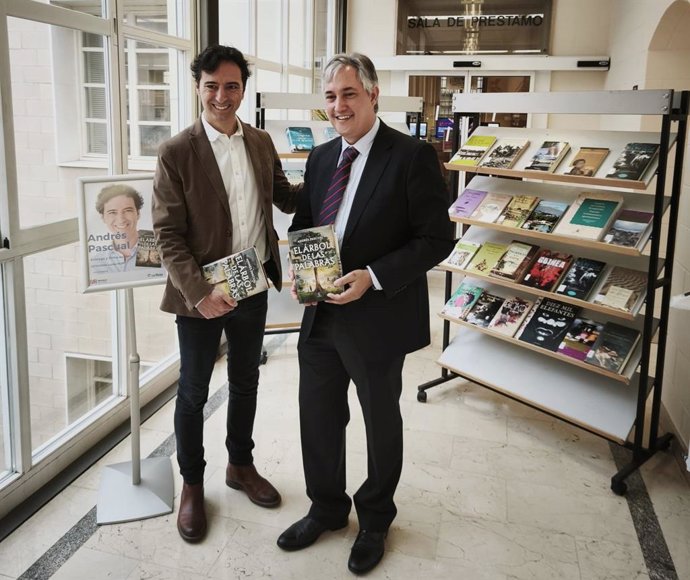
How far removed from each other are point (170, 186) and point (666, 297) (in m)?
2.25

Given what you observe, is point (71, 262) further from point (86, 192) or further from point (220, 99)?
point (220, 99)

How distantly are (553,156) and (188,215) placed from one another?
1.83m

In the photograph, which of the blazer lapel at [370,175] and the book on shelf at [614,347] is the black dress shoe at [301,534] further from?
the book on shelf at [614,347]

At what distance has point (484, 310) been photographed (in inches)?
141

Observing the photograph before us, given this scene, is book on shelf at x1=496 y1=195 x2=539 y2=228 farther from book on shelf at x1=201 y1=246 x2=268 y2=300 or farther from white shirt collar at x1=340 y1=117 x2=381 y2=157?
book on shelf at x1=201 y1=246 x2=268 y2=300

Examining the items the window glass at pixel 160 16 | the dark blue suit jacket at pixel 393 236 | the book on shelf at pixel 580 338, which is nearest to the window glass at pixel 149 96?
the window glass at pixel 160 16

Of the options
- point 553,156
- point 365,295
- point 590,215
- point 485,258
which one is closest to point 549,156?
point 553,156

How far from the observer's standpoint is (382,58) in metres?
8.09

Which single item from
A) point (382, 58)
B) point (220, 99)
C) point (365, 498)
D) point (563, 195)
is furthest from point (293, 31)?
point (365, 498)

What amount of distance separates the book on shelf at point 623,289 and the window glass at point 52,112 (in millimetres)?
2461

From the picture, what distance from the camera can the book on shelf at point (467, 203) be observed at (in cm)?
346

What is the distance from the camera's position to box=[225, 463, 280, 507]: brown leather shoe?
2633mm

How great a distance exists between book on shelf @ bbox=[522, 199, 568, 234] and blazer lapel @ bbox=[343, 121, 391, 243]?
4.40ft

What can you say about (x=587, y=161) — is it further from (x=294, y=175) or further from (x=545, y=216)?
(x=294, y=175)
